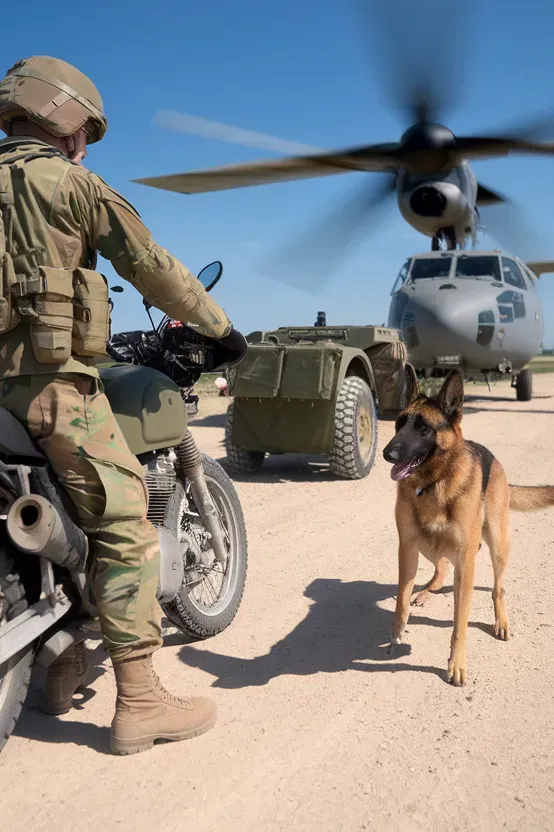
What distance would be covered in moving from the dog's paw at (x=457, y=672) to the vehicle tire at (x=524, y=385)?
1288cm

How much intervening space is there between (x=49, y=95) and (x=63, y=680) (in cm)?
210

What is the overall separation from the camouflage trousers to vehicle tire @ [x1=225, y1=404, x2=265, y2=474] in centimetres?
487

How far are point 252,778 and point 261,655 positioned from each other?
99 centimetres

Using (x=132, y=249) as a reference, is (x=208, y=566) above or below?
below

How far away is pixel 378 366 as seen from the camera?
923cm

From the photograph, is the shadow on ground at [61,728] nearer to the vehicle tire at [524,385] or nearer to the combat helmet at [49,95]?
the combat helmet at [49,95]

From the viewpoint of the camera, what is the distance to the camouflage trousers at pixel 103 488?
2.40 metres

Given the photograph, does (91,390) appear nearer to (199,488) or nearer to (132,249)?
(132,249)

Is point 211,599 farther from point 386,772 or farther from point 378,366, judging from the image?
point 378,366

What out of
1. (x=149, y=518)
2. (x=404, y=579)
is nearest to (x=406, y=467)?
(x=404, y=579)

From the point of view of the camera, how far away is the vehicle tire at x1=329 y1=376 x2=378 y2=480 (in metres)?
6.98

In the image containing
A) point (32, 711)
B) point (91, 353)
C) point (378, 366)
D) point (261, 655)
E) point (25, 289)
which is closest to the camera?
point (25, 289)

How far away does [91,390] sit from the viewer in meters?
2.49

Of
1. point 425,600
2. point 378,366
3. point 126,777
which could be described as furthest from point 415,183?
point 126,777
